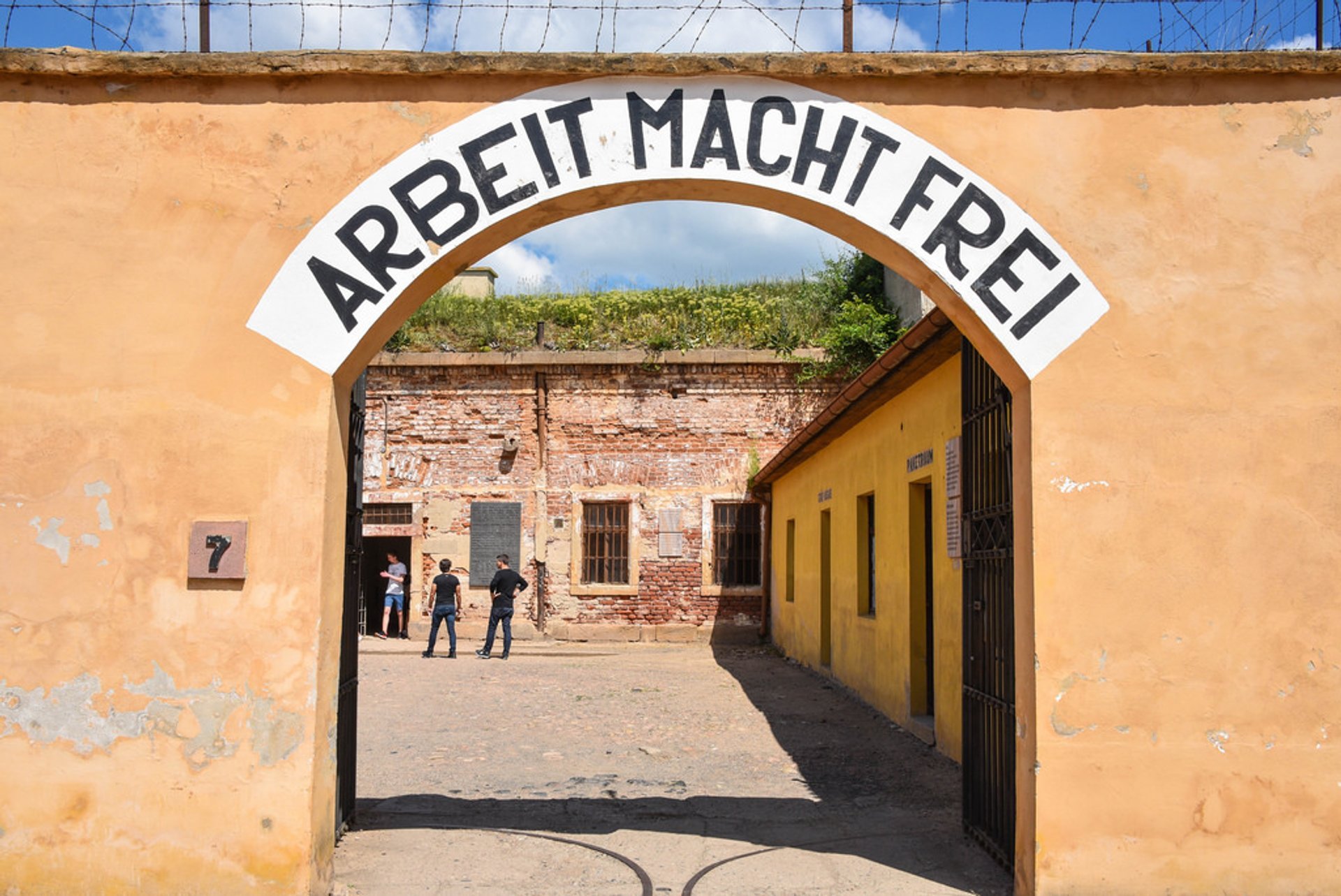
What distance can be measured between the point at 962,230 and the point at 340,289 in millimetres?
2811

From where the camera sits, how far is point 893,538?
10.9 metres

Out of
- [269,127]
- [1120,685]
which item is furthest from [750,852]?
[269,127]

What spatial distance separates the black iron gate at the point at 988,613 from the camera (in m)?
5.59

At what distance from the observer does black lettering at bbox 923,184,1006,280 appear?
516 cm

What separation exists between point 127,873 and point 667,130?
4.02 metres

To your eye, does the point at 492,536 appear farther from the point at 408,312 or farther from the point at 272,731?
the point at 272,731

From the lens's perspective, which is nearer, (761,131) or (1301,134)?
(1301,134)

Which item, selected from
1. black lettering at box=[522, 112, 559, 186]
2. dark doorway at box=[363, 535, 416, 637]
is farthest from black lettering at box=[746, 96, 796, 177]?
dark doorway at box=[363, 535, 416, 637]

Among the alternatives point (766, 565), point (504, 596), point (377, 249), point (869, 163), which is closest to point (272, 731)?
point (377, 249)

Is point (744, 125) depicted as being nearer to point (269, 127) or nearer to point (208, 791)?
point (269, 127)

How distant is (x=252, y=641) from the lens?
16.5 feet

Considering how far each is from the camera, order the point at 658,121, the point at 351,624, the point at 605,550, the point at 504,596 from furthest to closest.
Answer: the point at 605,550 < the point at 504,596 < the point at 351,624 < the point at 658,121

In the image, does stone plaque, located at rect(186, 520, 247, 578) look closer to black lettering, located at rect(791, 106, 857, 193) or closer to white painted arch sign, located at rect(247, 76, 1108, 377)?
white painted arch sign, located at rect(247, 76, 1108, 377)

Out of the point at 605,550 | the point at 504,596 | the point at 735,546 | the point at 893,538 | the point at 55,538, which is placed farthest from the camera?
the point at 605,550
